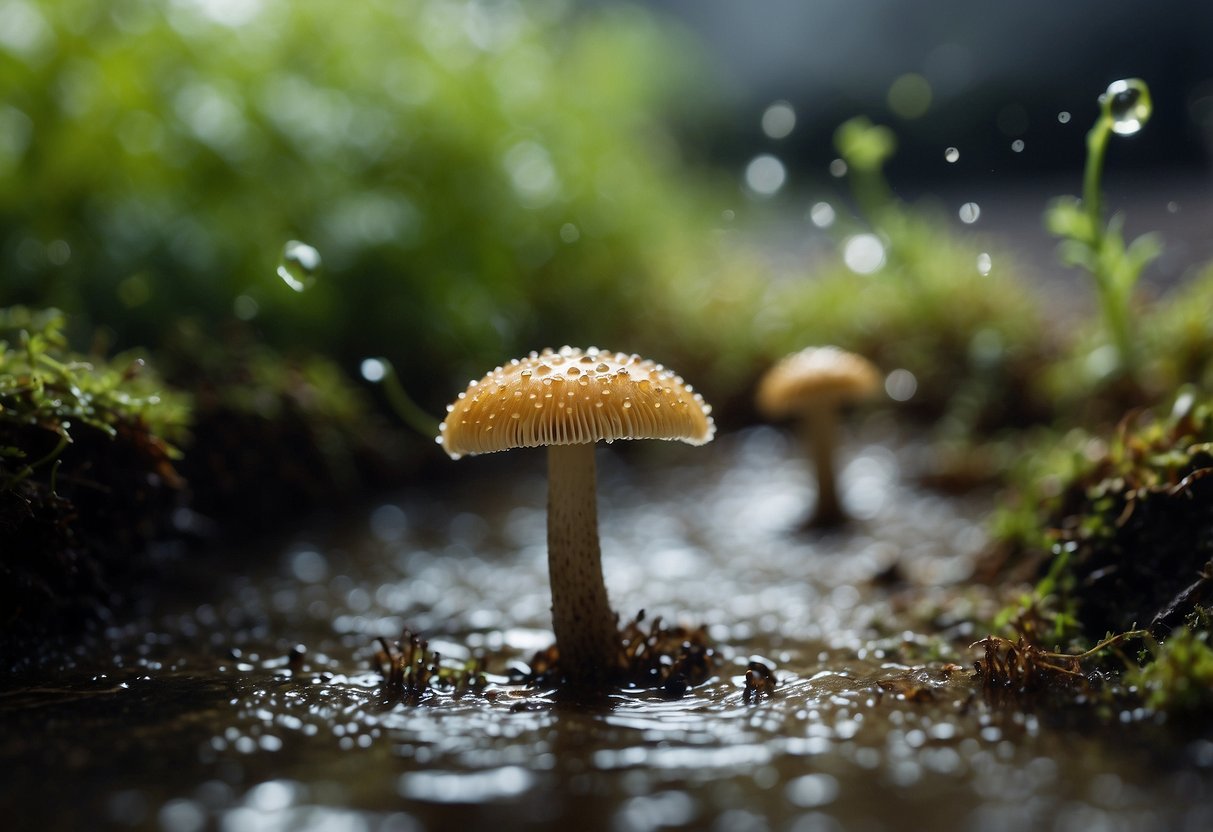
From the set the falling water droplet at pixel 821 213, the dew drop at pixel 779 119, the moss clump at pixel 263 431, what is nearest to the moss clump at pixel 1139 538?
the falling water droplet at pixel 821 213

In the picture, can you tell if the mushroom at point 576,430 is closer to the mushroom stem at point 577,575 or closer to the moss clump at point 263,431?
the mushroom stem at point 577,575

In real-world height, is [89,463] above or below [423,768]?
above

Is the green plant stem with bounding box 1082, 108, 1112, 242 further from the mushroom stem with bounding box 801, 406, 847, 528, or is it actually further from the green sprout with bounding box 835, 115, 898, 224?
the mushroom stem with bounding box 801, 406, 847, 528

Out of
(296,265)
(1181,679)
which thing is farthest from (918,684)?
(296,265)

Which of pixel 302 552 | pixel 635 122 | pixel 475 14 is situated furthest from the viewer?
pixel 635 122

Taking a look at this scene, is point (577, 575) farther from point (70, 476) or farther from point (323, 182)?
point (323, 182)

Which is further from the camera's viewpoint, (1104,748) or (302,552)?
(302,552)

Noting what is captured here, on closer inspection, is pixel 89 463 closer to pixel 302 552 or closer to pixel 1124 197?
pixel 302 552

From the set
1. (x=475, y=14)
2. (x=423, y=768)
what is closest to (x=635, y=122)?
(x=475, y=14)
